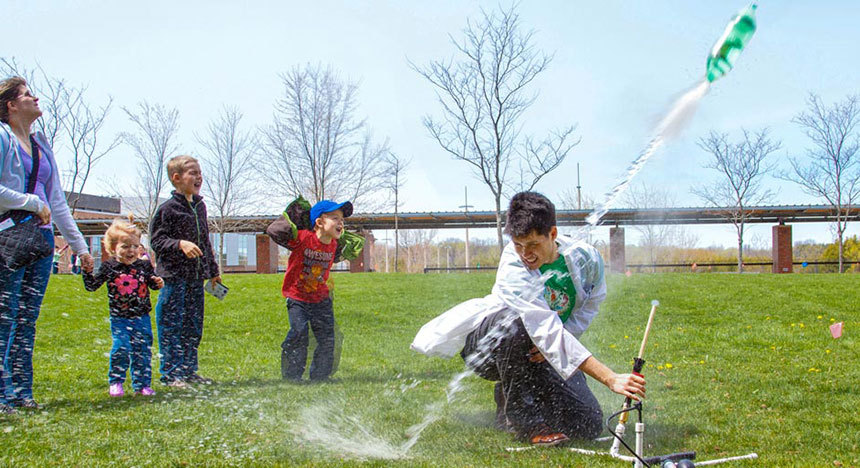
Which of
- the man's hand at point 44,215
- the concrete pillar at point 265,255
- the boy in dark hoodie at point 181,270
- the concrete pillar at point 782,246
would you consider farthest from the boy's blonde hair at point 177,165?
the concrete pillar at point 782,246

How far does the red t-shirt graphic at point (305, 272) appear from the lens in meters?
5.58

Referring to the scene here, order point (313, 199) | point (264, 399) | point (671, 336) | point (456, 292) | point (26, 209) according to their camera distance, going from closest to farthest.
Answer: point (26, 209) → point (264, 399) → point (671, 336) → point (456, 292) → point (313, 199)

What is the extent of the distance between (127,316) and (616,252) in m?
3.75

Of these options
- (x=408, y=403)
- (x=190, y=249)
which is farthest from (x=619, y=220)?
(x=190, y=249)

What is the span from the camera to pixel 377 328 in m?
9.54

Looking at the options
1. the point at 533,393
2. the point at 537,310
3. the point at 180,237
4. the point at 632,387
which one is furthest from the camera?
the point at 180,237

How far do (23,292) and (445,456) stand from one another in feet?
10.2

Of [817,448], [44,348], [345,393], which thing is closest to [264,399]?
[345,393]

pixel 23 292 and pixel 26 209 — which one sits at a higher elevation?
pixel 26 209

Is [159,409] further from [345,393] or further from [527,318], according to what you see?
[527,318]

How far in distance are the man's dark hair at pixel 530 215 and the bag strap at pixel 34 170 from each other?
129 inches

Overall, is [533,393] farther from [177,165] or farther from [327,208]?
[177,165]

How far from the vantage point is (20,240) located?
4152 millimetres

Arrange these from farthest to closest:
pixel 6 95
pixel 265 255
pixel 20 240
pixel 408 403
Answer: pixel 265 255 < pixel 408 403 < pixel 6 95 < pixel 20 240
